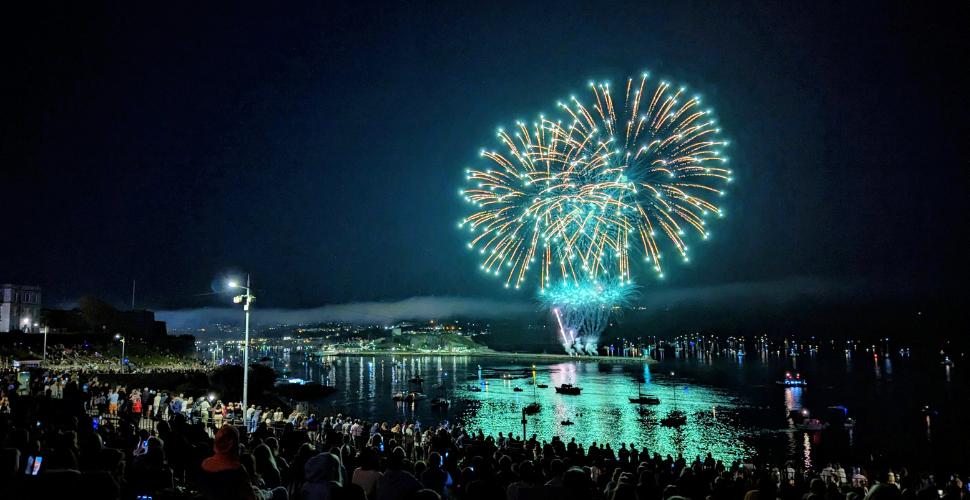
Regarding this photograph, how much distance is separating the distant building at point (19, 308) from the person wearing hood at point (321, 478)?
97.4 metres

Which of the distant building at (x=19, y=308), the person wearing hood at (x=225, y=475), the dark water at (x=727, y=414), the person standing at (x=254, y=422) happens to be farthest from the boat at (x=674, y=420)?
the distant building at (x=19, y=308)

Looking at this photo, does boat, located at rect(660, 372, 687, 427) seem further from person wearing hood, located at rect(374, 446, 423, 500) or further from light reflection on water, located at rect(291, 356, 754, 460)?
person wearing hood, located at rect(374, 446, 423, 500)

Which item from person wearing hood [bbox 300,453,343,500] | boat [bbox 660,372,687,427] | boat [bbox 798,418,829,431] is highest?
person wearing hood [bbox 300,453,343,500]

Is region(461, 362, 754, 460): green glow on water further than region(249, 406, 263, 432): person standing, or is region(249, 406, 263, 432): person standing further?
region(461, 362, 754, 460): green glow on water

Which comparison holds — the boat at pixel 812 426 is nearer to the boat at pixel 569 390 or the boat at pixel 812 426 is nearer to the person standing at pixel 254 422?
the boat at pixel 569 390

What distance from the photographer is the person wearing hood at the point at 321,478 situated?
14.9 feet

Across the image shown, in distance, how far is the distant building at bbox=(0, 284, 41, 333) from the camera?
80.2 metres

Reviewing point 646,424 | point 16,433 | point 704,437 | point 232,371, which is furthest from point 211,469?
point 232,371

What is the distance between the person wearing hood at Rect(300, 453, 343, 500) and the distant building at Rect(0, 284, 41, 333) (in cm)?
9738

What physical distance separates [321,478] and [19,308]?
336ft

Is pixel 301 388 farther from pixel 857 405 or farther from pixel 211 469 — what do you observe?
pixel 211 469

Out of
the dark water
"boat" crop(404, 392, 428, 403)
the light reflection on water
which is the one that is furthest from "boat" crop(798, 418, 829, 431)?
"boat" crop(404, 392, 428, 403)

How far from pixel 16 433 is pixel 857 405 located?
270 feet

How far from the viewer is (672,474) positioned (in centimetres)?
1118
